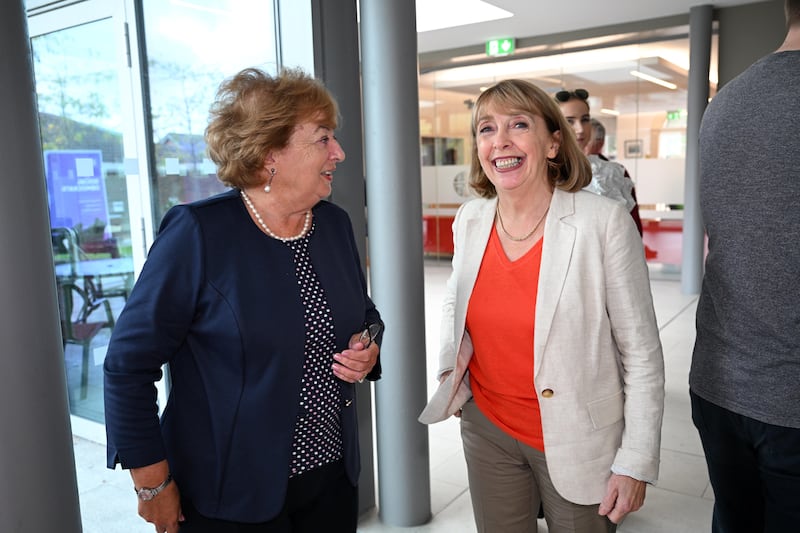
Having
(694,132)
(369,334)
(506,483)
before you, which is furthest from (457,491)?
(694,132)

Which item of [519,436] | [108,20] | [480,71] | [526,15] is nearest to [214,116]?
[519,436]

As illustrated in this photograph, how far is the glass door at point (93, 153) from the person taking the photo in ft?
11.9

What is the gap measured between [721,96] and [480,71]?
398 inches

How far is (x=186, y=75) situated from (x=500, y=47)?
24.9 feet

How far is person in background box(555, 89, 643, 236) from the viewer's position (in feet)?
10.6

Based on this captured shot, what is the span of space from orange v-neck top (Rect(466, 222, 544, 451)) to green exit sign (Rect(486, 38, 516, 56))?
896 centimetres

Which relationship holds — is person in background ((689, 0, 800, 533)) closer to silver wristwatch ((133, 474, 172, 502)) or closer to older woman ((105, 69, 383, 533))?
older woman ((105, 69, 383, 533))

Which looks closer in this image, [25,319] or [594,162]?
[25,319]

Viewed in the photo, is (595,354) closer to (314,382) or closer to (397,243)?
(314,382)

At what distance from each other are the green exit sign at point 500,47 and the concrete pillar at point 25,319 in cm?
944

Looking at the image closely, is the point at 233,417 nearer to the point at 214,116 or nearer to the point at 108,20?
the point at 214,116

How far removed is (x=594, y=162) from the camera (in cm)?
334

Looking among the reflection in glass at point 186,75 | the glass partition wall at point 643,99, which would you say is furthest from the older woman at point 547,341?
the glass partition wall at point 643,99

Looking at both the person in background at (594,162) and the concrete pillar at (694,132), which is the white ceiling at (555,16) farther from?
the person in background at (594,162)
